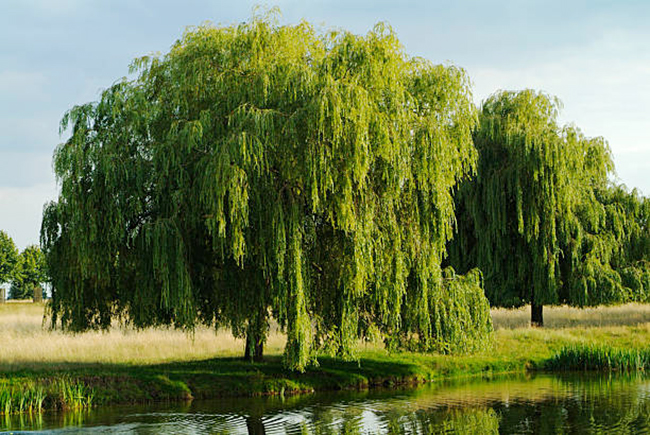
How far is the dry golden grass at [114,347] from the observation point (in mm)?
24906

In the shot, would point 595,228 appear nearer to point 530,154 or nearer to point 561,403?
point 530,154

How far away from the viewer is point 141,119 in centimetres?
2038

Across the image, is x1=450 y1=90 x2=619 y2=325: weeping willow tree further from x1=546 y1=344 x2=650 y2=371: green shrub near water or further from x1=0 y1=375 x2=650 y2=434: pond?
x1=0 y1=375 x2=650 y2=434: pond

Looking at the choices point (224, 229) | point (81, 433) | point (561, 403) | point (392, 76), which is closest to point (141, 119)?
point (224, 229)

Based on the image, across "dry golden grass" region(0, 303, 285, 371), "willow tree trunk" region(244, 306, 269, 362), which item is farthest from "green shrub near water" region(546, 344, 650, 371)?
"willow tree trunk" region(244, 306, 269, 362)

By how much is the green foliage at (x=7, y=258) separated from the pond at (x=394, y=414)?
64787mm

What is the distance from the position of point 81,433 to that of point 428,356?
14.9m

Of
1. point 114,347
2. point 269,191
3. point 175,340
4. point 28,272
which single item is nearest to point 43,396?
point 269,191

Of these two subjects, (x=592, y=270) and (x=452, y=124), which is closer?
(x=452, y=124)

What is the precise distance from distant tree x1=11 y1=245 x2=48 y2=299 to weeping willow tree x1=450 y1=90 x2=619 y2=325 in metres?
57.5

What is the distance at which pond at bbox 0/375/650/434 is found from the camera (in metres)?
15.9

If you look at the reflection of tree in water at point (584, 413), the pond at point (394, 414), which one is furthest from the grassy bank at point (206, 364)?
the reflection of tree in water at point (584, 413)

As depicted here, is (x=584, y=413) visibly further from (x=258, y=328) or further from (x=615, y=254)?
(x=615, y=254)

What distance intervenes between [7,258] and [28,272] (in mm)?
3375
